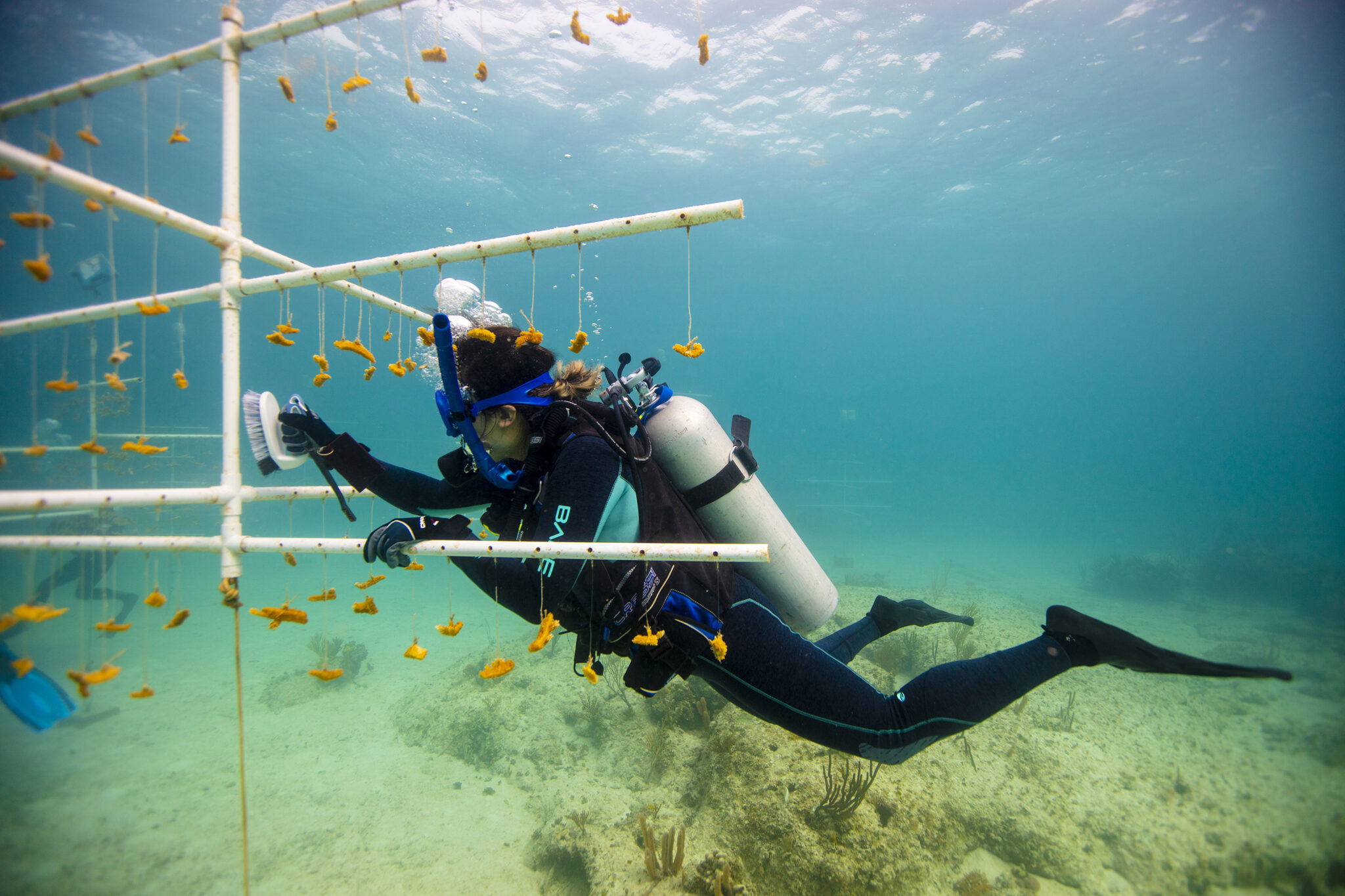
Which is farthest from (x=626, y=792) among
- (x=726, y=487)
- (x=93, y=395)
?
(x=93, y=395)

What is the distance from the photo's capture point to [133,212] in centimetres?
206

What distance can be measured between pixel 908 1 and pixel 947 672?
19.9m

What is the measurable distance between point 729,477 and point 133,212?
10.2ft

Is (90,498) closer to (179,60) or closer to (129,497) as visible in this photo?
(129,497)

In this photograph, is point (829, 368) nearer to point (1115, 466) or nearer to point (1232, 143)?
point (1115, 466)

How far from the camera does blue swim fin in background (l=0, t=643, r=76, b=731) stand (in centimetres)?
244

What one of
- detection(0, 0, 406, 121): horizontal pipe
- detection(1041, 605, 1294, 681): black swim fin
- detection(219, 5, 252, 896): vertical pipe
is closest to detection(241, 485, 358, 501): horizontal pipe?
detection(219, 5, 252, 896): vertical pipe

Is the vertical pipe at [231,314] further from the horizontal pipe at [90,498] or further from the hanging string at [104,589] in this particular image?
the hanging string at [104,589]

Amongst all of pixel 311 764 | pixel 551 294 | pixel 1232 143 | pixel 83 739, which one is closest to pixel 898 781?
pixel 311 764

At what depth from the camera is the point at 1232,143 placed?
23016 millimetres

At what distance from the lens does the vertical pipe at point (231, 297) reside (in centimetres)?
243

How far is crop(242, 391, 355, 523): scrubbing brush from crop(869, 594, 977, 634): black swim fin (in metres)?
3.60

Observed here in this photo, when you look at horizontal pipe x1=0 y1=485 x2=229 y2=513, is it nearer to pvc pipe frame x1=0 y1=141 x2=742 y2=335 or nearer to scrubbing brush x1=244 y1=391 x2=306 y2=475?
scrubbing brush x1=244 y1=391 x2=306 y2=475

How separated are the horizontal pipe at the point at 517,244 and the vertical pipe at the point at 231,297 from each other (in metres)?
0.12
